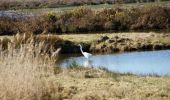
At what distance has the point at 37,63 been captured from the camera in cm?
1266

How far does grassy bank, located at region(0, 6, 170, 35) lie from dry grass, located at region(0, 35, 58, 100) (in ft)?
85.0

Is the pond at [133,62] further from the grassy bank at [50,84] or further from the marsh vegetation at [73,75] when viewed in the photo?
the grassy bank at [50,84]

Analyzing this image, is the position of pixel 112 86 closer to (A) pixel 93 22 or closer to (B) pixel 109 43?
(B) pixel 109 43

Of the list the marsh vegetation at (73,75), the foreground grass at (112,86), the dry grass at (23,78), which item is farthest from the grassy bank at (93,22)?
the dry grass at (23,78)

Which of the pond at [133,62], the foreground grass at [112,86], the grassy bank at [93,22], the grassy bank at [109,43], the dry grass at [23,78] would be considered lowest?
the grassy bank at [93,22]

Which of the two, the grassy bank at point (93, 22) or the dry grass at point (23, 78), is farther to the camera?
the grassy bank at point (93, 22)

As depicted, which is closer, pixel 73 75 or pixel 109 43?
pixel 73 75

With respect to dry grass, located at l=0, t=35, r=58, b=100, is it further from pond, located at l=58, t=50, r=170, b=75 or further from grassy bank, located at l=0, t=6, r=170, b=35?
grassy bank, located at l=0, t=6, r=170, b=35

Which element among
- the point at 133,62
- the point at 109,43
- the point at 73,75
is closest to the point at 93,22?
the point at 109,43

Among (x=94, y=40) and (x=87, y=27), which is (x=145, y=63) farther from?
(x=87, y=27)

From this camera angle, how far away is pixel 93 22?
40.8 m

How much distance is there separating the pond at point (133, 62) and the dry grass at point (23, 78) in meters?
5.96

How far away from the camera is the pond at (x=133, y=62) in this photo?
1938cm

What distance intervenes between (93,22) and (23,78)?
96.3 ft
